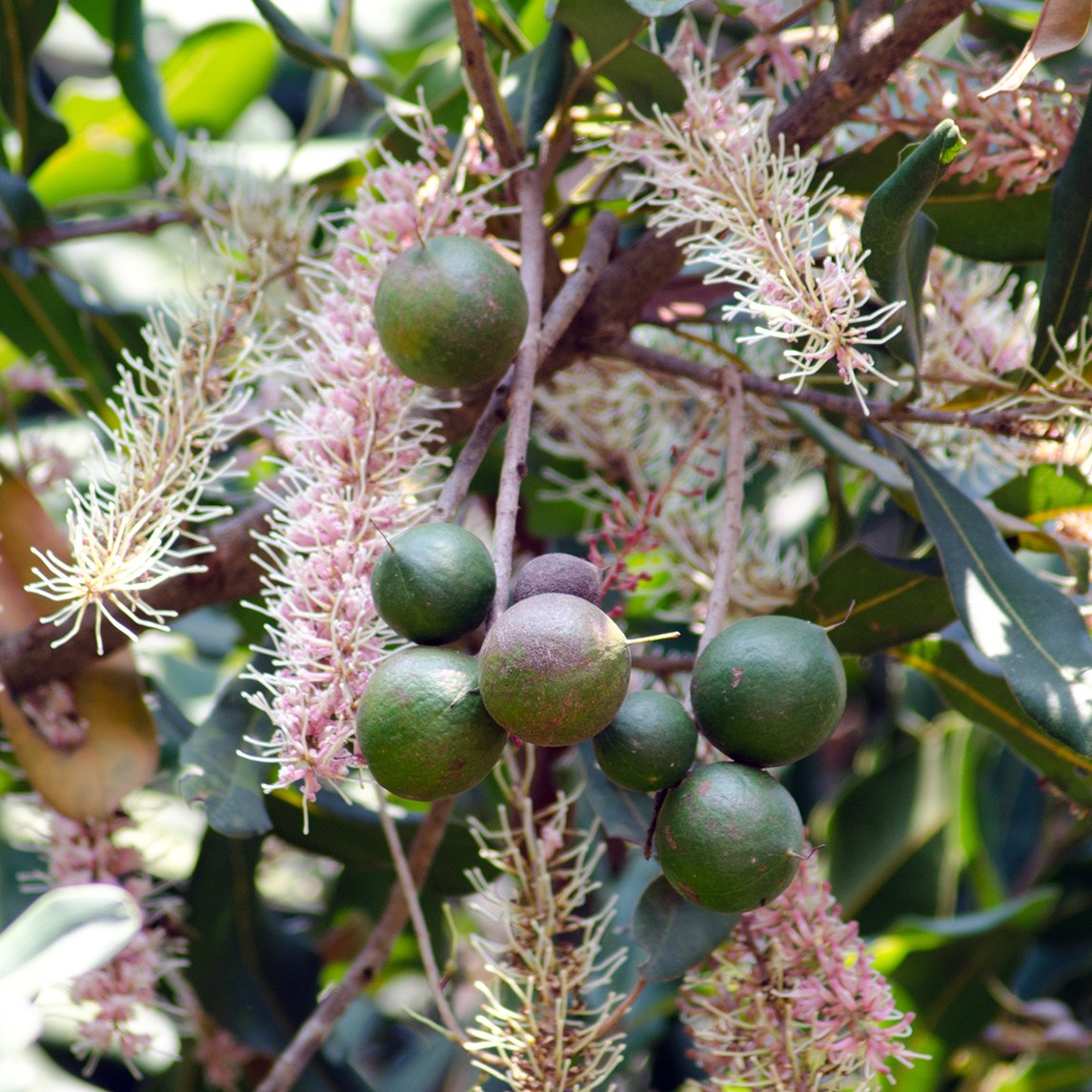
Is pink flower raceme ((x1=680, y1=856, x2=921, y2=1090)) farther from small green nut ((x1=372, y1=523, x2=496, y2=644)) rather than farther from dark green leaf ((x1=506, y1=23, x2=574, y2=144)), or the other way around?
dark green leaf ((x1=506, y1=23, x2=574, y2=144))

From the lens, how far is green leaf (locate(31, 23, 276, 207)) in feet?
5.10

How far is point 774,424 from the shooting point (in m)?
1.20

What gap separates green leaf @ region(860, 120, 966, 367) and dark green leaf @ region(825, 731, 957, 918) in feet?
2.68

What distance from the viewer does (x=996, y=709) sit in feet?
3.27

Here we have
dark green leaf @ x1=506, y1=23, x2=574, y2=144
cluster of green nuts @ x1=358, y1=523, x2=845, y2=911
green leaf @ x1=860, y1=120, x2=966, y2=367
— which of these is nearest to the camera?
cluster of green nuts @ x1=358, y1=523, x2=845, y2=911

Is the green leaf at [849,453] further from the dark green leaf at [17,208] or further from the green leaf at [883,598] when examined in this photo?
the dark green leaf at [17,208]

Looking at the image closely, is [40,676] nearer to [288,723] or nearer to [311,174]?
[288,723]

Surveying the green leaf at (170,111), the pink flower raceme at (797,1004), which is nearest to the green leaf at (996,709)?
the pink flower raceme at (797,1004)

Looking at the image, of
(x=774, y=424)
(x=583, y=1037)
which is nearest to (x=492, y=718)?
(x=583, y=1037)

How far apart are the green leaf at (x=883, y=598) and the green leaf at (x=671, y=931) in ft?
0.90

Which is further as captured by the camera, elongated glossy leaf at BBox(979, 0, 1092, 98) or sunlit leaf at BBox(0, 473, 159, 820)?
sunlit leaf at BBox(0, 473, 159, 820)

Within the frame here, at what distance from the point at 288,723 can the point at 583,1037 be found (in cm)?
29

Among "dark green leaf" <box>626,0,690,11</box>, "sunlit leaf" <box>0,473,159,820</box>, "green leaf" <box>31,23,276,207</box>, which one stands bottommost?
"sunlit leaf" <box>0,473,159,820</box>

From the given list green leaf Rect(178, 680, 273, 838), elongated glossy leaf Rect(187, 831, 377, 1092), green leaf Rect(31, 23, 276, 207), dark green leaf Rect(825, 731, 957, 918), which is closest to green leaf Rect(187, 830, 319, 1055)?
elongated glossy leaf Rect(187, 831, 377, 1092)
